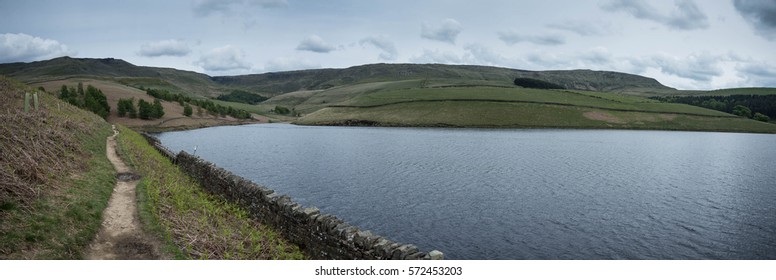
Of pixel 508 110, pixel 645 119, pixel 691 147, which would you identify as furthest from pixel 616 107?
pixel 691 147

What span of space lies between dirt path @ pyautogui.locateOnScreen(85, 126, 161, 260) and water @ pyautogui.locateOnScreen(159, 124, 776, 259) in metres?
11.9

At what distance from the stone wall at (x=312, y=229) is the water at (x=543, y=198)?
6.71 m

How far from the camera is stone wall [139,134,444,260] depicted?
1320 centimetres

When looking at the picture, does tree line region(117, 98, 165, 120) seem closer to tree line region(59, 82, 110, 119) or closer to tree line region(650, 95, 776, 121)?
tree line region(59, 82, 110, 119)

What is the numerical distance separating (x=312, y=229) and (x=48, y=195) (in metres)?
8.66

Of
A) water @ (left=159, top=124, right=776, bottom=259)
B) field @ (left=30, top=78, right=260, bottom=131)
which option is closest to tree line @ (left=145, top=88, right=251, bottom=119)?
field @ (left=30, top=78, right=260, bottom=131)

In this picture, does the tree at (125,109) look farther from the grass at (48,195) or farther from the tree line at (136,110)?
the grass at (48,195)

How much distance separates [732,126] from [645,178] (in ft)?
356

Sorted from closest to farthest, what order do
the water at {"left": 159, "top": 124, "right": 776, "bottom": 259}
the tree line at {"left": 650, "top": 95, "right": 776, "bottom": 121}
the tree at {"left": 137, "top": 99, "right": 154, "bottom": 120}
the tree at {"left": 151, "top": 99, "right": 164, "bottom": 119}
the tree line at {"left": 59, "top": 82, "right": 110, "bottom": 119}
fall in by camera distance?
the water at {"left": 159, "top": 124, "right": 776, "bottom": 259} → the tree line at {"left": 59, "top": 82, "right": 110, "bottom": 119} → the tree at {"left": 137, "top": 99, "right": 154, "bottom": 120} → the tree at {"left": 151, "top": 99, "right": 164, "bottom": 119} → the tree line at {"left": 650, "top": 95, "right": 776, "bottom": 121}

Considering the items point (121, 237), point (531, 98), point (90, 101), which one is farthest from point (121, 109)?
point (121, 237)

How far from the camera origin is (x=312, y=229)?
16.3 meters

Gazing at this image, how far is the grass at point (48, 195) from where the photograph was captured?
462 inches

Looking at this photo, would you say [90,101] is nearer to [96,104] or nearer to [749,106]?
[96,104]

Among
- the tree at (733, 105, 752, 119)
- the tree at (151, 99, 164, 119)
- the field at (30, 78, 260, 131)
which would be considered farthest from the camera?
the tree at (733, 105, 752, 119)
